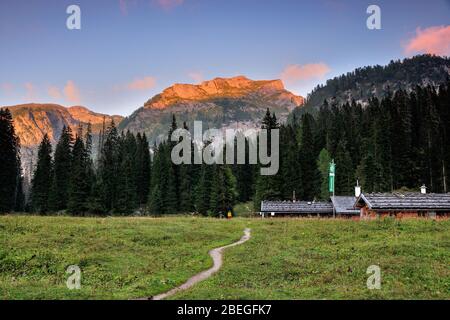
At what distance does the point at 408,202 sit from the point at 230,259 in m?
28.4

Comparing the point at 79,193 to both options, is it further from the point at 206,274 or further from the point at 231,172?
the point at 206,274

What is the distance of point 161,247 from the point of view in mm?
32906

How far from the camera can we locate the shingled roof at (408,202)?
155 ft

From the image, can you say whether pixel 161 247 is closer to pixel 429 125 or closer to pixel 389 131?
pixel 389 131

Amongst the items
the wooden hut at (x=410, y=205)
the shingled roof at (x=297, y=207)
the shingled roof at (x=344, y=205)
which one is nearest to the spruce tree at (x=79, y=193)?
the shingled roof at (x=297, y=207)

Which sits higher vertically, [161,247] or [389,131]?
[389,131]

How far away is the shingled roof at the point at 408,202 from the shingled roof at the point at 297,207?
1919 centimetres

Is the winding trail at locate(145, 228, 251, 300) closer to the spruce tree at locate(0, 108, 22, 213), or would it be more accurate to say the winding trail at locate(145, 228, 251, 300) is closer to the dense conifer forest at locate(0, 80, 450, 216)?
the dense conifer forest at locate(0, 80, 450, 216)

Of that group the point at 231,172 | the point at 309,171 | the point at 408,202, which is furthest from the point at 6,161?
the point at 408,202

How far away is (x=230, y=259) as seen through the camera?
92.8 ft
